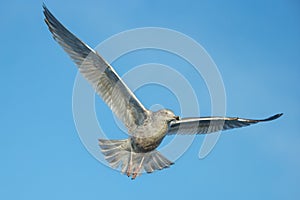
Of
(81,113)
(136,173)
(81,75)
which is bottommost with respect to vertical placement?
(136,173)

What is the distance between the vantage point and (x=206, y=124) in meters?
14.7

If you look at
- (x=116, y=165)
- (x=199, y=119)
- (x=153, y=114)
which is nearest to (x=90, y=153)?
(x=116, y=165)

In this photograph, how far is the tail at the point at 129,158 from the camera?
43.4ft

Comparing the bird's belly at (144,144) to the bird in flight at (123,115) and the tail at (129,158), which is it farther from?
the tail at (129,158)

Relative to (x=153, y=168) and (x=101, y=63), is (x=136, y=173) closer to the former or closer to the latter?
(x=153, y=168)

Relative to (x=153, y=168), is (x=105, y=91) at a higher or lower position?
higher

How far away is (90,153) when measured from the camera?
13.4 m

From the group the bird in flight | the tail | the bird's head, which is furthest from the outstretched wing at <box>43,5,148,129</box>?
the tail

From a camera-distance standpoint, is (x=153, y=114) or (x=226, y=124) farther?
(x=226, y=124)

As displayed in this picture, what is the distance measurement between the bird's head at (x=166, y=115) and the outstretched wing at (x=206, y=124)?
44 centimetres

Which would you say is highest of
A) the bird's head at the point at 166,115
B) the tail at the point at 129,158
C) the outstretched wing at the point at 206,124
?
the outstretched wing at the point at 206,124

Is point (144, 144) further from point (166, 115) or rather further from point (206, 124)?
point (206, 124)

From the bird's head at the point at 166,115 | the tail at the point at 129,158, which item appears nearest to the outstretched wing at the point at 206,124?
the bird's head at the point at 166,115

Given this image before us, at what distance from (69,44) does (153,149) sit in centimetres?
284
